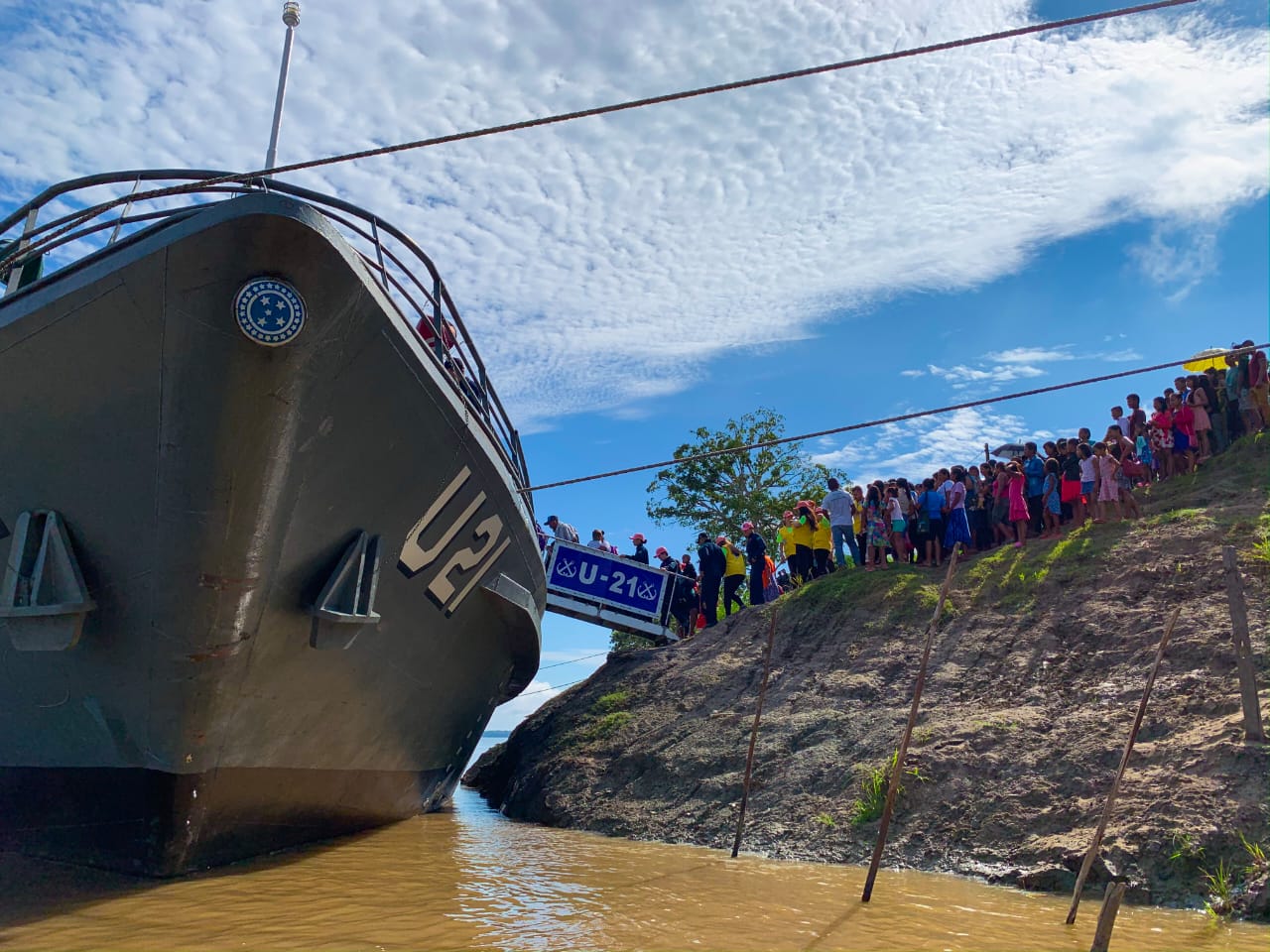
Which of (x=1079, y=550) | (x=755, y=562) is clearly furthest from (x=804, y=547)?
(x=1079, y=550)

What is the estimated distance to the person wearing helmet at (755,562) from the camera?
1247cm

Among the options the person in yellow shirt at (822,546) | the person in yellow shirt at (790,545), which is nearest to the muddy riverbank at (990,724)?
the person in yellow shirt at (822,546)

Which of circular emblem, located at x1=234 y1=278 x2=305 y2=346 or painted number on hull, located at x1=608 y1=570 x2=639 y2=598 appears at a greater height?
painted number on hull, located at x1=608 y1=570 x2=639 y2=598

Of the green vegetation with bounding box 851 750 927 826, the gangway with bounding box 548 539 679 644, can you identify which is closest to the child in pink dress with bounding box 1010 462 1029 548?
the green vegetation with bounding box 851 750 927 826

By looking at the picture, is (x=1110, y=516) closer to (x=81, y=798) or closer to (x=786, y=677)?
(x=786, y=677)

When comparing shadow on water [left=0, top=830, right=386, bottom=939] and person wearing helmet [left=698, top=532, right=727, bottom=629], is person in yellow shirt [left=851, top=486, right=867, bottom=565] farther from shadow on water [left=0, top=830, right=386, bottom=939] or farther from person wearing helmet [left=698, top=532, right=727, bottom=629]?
shadow on water [left=0, top=830, right=386, bottom=939]

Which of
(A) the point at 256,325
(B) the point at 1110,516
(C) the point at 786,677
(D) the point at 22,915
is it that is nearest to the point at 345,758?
(D) the point at 22,915

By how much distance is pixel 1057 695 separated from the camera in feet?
22.3

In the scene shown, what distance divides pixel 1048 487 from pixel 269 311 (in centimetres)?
868

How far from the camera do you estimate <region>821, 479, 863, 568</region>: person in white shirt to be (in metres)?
11.4

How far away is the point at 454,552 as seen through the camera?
630 cm

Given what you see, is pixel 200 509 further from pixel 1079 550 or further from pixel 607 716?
pixel 1079 550

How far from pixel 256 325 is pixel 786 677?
6.30 metres

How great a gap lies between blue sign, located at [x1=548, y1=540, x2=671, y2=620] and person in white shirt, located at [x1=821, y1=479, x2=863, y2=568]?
3010mm
